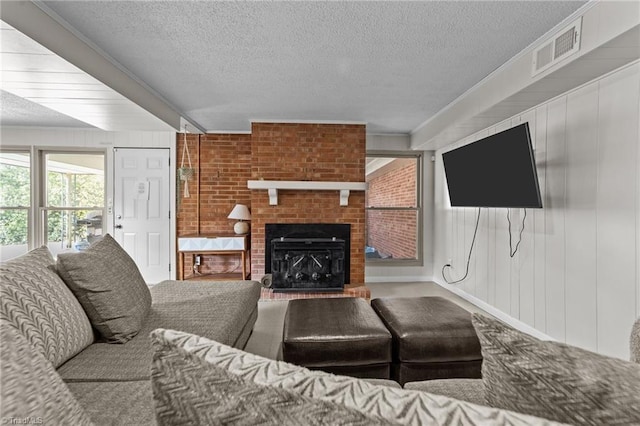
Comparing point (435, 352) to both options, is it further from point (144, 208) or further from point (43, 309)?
point (144, 208)

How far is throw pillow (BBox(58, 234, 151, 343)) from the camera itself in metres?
1.36

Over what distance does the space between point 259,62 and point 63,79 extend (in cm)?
145

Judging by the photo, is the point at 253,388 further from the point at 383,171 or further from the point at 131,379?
the point at 383,171

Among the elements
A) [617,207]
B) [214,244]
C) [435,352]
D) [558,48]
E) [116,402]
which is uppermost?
[558,48]

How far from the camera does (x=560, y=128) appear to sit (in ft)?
7.88

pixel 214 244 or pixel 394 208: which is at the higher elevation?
pixel 394 208

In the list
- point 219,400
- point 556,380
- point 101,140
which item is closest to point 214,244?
point 101,140

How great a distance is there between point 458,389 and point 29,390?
1.06 metres

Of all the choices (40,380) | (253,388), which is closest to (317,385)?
(253,388)

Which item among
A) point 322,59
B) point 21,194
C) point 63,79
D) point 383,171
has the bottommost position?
point 21,194

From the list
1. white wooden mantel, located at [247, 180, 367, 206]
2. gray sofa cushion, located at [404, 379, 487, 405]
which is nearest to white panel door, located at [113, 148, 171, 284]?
white wooden mantel, located at [247, 180, 367, 206]

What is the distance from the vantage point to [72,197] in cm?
436

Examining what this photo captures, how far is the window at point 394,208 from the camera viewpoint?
471cm

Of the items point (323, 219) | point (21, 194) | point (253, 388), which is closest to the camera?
point (253, 388)
